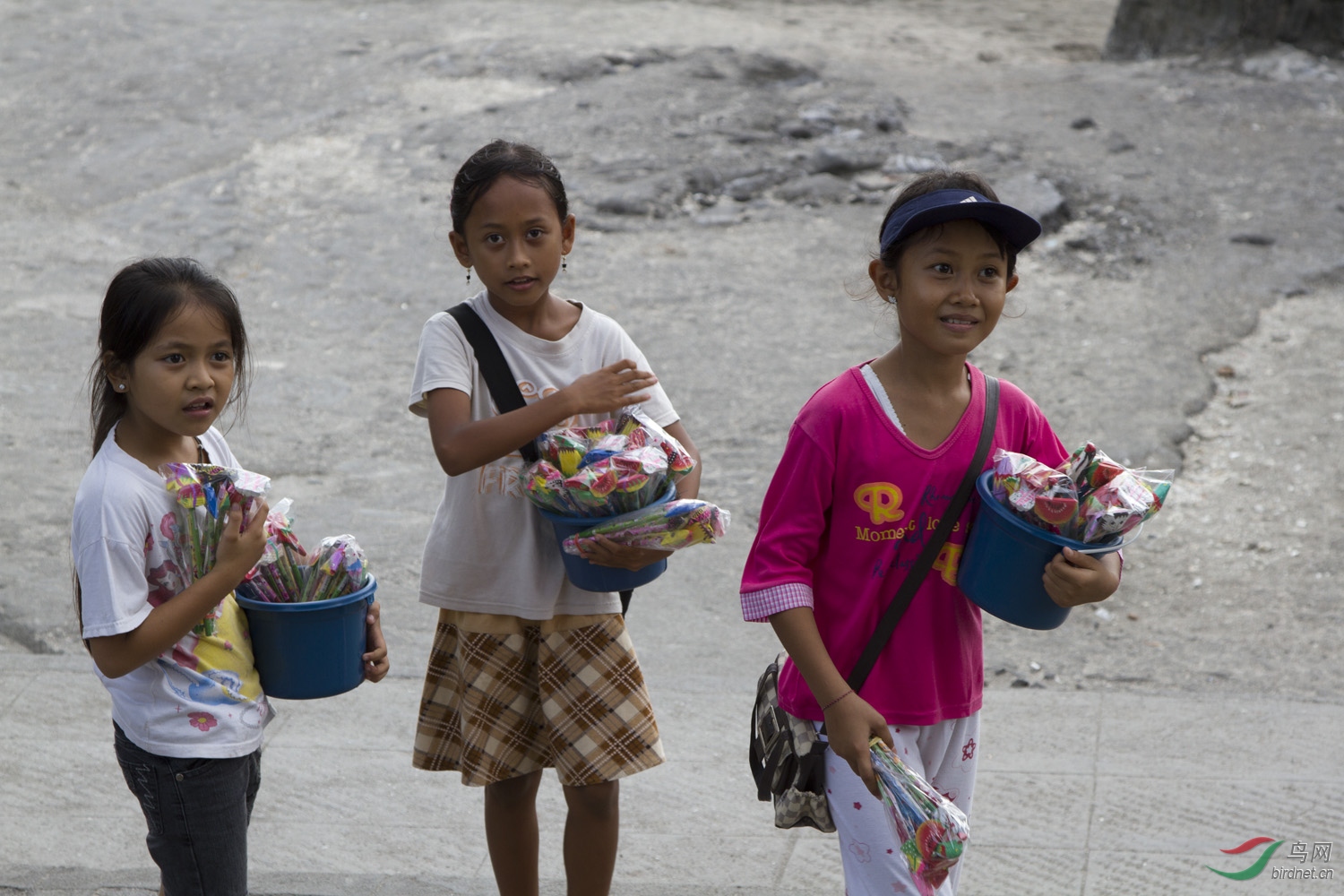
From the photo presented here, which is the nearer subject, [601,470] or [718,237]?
[601,470]

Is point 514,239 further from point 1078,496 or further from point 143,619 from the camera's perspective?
point 1078,496

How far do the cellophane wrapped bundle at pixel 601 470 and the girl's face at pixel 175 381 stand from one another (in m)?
0.62

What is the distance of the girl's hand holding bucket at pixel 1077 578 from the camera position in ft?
7.41

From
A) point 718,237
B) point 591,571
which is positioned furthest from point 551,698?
point 718,237

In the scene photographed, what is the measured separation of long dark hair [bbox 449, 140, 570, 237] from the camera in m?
2.77

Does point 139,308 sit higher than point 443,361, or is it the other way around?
point 139,308

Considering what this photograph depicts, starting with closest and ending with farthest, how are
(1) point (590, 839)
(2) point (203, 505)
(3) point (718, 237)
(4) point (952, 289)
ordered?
(2) point (203, 505)
(4) point (952, 289)
(1) point (590, 839)
(3) point (718, 237)

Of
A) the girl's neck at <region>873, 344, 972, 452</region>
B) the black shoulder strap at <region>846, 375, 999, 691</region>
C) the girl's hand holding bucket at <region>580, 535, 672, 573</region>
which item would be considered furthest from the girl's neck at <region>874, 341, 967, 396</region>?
the girl's hand holding bucket at <region>580, 535, 672, 573</region>

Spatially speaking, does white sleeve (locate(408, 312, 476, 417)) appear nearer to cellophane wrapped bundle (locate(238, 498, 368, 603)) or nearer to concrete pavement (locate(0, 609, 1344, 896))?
cellophane wrapped bundle (locate(238, 498, 368, 603))

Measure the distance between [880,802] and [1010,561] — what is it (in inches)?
19.3

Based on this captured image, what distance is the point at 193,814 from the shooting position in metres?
2.39

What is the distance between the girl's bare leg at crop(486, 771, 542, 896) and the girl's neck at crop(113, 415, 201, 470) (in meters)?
1.01

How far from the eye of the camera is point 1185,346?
777cm

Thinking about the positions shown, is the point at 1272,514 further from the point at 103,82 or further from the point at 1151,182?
the point at 103,82
